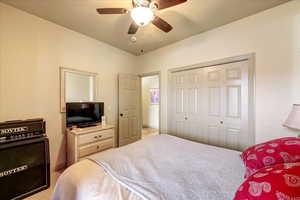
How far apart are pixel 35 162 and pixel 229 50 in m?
3.49

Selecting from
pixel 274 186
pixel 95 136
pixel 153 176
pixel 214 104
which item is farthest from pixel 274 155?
pixel 95 136

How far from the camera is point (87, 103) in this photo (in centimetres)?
273

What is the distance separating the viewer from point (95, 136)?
2.48m

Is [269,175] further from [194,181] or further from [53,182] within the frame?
[53,182]

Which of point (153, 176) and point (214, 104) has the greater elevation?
point (214, 104)

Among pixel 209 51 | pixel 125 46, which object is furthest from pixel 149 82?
pixel 209 51

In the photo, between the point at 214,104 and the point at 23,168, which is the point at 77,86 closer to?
the point at 23,168

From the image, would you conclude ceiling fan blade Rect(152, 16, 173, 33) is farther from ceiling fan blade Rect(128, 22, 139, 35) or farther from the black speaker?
the black speaker

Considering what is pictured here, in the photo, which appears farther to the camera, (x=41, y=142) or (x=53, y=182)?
(x=53, y=182)

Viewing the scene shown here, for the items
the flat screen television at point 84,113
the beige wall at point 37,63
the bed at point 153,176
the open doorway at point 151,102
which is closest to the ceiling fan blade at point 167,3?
the bed at point 153,176

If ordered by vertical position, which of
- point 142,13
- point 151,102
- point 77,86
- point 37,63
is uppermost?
point 142,13

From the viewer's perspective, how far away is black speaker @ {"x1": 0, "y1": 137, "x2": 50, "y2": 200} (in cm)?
156

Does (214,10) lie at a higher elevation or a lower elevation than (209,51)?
higher

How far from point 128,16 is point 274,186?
2552 millimetres
